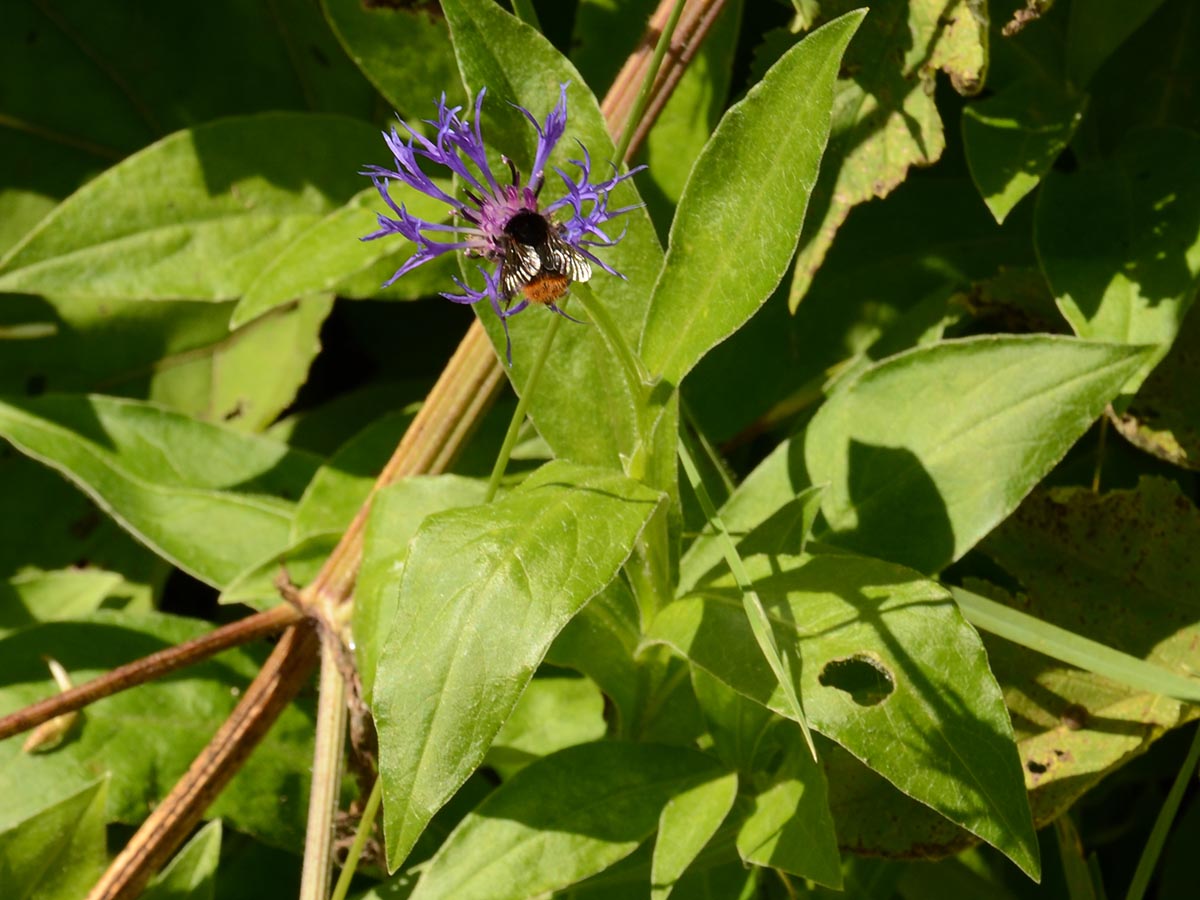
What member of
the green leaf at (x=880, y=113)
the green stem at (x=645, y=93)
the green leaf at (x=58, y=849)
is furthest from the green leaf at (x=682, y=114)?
the green leaf at (x=58, y=849)

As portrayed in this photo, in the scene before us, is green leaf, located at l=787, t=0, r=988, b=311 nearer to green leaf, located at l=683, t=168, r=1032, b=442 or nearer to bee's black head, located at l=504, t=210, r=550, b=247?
green leaf, located at l=683, t=168, r=1032, b=442

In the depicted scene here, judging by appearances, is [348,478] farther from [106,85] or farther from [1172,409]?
[1172,409]

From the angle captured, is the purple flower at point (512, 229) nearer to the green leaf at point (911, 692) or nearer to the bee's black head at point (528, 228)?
the bee's black head at point (528, 228)

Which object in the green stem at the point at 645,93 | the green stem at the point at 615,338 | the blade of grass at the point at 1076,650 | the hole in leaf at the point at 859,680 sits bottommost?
the hole in leaf at the point at 859,680

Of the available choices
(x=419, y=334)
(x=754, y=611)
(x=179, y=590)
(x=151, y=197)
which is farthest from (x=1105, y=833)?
(x=151, y=197)

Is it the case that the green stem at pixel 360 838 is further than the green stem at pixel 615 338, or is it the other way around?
the green stem at pixel 360 838

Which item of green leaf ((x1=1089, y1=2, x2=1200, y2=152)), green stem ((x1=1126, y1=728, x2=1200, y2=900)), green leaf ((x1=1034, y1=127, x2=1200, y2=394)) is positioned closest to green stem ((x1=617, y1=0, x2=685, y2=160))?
green leaf ((x1=1034, y1=127, x2=1200, y2=394))
